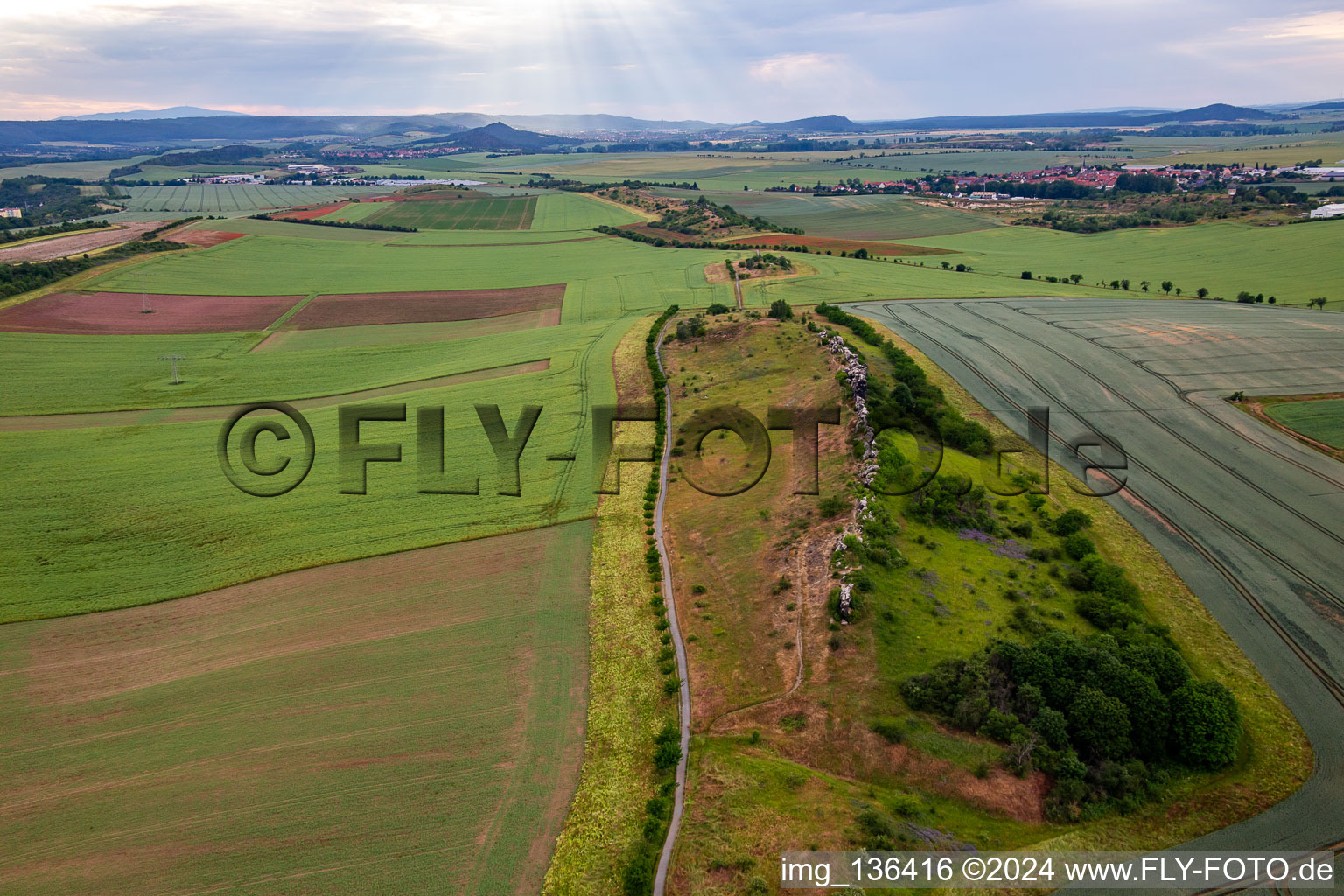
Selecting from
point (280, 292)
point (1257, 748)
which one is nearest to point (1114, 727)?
point (1257, 748)

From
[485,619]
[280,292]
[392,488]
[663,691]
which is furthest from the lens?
[280,292]

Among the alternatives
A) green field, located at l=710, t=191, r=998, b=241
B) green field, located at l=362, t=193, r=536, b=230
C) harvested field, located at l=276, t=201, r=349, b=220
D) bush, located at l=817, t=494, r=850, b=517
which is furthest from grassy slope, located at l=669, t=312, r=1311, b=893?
harvested field, located at l=276, t=201, r=349, b=220

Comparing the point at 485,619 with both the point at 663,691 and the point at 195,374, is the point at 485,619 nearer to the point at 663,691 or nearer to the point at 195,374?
the point at 663,691

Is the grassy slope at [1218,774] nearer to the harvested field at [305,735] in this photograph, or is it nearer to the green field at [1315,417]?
the harvested field at [305,735]

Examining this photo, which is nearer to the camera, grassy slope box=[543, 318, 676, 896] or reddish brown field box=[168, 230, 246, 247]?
grassy slope box=[543, 318, 676, 896]

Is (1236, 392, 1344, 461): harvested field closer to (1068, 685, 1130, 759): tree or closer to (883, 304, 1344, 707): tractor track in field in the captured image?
(883, 304, 1344, 707): tractor track in field

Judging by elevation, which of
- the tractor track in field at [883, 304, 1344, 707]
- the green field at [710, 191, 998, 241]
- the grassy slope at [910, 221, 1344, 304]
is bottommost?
the tractor track in field at [883, 304, 1344, 707]
